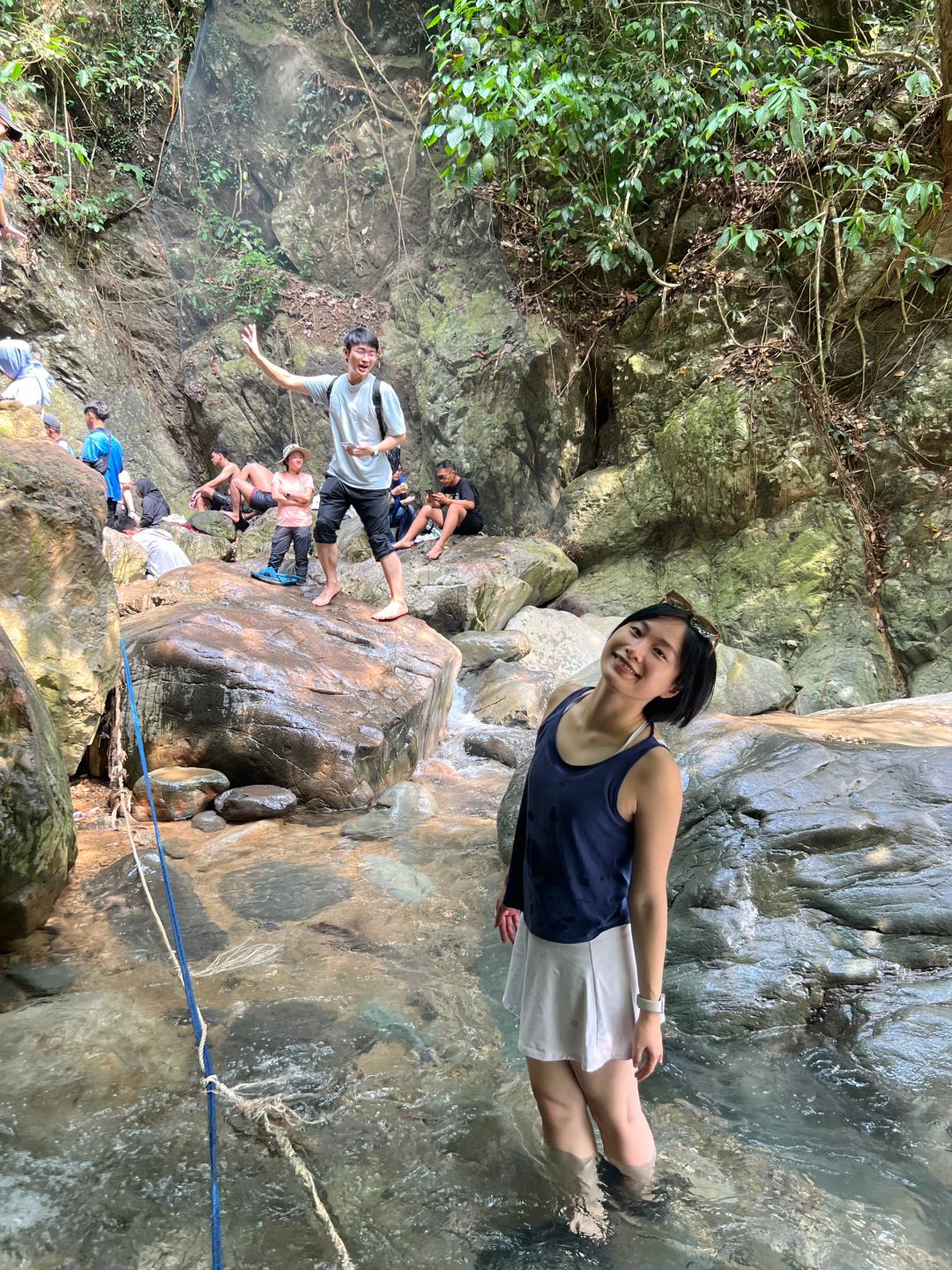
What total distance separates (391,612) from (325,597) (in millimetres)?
560

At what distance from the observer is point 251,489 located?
10.9 meters

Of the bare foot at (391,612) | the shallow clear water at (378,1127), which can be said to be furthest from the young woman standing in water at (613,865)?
the bare foot at (391,612)

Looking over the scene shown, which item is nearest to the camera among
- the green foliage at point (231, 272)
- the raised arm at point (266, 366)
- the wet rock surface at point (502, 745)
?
the raised arm at point (266, 366)

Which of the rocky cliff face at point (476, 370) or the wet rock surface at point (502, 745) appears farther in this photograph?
the rocky cliff face at point (476, 370)

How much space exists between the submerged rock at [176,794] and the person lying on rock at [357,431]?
7.19 feet

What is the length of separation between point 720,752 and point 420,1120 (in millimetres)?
1928

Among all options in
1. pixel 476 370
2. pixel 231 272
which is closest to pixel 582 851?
pixel 476 370

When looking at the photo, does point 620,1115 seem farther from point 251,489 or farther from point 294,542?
point 251,489

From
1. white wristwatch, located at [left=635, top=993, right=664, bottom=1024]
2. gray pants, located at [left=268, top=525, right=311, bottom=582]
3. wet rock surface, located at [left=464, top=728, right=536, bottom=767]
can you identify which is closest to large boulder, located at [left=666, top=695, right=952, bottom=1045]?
white wristwatch, located at [left=635, top=993, right=664, bottom=1024]

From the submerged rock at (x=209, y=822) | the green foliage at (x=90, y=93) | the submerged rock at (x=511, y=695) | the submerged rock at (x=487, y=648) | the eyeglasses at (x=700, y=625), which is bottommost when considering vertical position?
the submerged rock at (x=209, y=822)

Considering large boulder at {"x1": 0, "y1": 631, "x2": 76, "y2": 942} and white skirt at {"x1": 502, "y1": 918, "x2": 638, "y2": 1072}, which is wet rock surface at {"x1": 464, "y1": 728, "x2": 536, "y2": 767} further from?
white skirt at {"x1": 502, "y1": 918, "x2": 638, "y2": 1072}

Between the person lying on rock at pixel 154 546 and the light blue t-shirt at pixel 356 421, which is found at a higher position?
the light blue t-shirt at pixel 356 421

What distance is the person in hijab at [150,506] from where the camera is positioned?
9.13 m

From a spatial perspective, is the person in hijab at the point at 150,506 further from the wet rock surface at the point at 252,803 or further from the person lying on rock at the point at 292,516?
the wet rock surface at the point at 252,803
